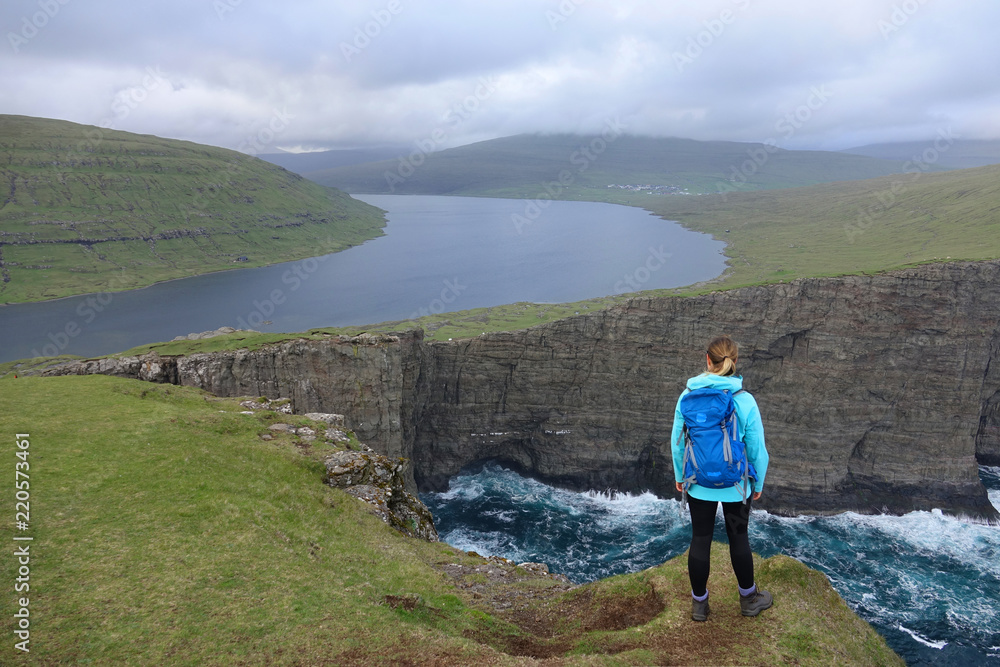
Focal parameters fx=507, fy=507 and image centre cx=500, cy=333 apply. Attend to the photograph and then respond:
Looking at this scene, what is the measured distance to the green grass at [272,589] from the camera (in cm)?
977

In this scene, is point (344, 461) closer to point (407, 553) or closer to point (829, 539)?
point (407, 553)

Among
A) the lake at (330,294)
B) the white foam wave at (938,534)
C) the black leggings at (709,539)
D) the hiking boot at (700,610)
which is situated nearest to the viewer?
the black leggings at (709,539)

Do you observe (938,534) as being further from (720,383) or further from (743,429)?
(720,383)

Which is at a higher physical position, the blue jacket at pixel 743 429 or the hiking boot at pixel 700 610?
the blue jacket at pixel 743 429

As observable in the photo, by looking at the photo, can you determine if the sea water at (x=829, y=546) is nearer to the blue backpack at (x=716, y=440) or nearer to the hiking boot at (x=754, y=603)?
the hiking boot at (x=754, y=603)

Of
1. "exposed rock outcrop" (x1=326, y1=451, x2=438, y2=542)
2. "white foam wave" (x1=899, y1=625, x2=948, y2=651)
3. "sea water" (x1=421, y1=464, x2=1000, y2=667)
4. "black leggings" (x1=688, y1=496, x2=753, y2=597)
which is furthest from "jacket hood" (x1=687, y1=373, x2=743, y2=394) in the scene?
"white foam wave" (x1=899, y1=625, x2=948, y2=651)

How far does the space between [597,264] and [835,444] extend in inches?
4676

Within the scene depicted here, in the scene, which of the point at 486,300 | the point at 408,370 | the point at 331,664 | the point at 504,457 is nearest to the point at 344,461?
the point at 331,664

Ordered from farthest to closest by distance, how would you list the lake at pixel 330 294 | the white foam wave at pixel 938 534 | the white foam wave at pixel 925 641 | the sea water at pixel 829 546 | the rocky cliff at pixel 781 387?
1. the lake at pixel 330 294
2. the rocky cliff at pixel 781 387
3. the white foam wave at pixel 938 534
4. the sea water at pixel 829 546
5. the white foam wave at pixel 925 641

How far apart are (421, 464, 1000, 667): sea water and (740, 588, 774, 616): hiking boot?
37.8 meters

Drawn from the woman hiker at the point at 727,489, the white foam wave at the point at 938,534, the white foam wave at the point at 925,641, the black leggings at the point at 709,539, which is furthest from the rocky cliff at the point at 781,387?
the woman hiker at the point at 727,489

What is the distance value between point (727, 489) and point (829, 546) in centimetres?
5477

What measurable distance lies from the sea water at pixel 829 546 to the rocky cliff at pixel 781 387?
3.08m

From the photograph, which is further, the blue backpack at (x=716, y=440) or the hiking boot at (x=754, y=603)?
the hiking boot at (x=754, y=603)
